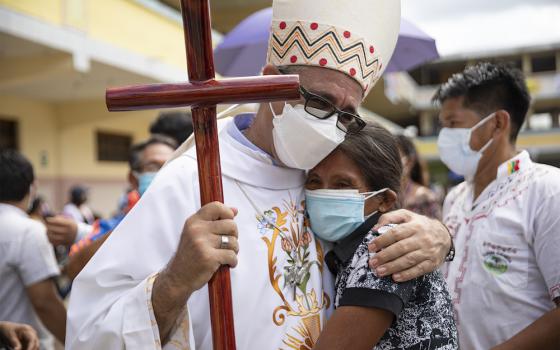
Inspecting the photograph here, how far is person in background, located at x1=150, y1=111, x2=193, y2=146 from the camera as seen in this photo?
384 centimetres

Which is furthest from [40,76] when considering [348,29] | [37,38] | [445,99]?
[348,29]

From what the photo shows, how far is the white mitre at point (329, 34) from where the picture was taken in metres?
1.74

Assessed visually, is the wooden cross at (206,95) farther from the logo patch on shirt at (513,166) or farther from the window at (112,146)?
the window at (112,146)

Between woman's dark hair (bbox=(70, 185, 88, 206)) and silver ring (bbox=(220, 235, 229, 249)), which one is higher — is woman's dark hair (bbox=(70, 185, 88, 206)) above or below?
below

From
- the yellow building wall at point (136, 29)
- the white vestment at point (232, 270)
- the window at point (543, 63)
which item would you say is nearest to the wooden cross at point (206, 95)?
the white vestment at point (232, 270)

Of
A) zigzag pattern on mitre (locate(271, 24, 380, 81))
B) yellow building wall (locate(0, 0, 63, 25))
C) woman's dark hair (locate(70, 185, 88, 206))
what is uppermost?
yellow building wall (locate(0, 0, 63, 25))

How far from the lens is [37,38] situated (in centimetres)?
639

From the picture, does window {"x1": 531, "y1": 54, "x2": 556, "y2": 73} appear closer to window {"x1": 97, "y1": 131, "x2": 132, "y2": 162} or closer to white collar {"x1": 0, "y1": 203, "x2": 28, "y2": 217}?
window {"x1": 97, "y1": 131, "x2": 132, "y2": 162}

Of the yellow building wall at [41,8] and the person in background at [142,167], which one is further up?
the yellow building wall at [41,8]

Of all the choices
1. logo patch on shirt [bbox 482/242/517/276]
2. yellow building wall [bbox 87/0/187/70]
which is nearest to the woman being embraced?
logo patch on shirt [bbox 482/242/517/276]

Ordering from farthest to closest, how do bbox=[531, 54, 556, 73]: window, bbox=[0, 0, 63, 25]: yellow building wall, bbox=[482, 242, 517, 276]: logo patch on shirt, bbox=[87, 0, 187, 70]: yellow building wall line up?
bbox=[531, 54, 556, 73]: window
bbox=[87, 0, 187, 70]: yellow building wall
bbox=[0, 0, 63, 25]: yellow building wall
bbox=[482, 242, 517, 276]: logo patch on shirt

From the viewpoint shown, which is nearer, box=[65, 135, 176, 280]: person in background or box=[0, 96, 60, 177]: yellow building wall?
box=[65, 135, 176, 280]: person in background

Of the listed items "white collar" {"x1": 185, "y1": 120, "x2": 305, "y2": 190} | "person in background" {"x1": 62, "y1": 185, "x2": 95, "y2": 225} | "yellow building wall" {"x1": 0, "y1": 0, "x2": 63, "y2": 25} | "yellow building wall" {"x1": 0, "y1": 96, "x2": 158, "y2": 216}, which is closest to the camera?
"white collar" {"x1": 185, "y1": 120, "x2": 305, "y2": 190}

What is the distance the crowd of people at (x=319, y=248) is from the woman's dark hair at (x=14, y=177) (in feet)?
3.22
